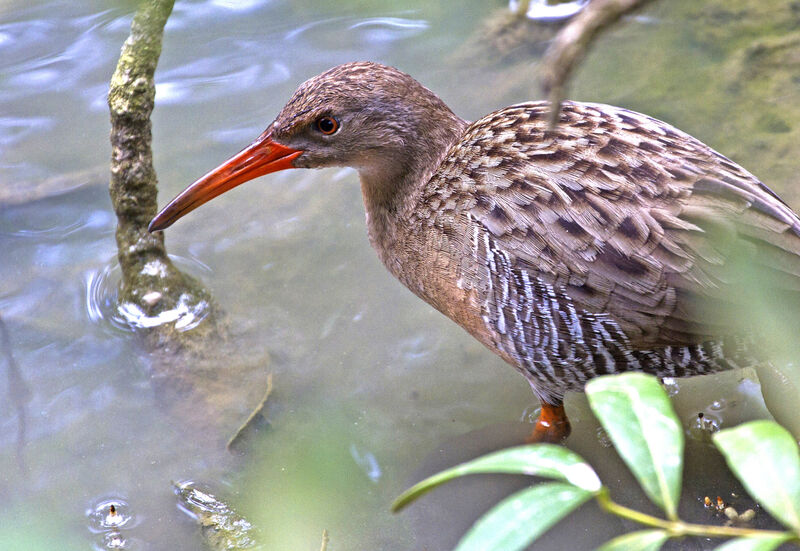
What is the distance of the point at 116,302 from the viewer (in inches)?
134

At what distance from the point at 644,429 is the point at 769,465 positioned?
12 cm

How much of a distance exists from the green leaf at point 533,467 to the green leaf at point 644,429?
0.14 ft

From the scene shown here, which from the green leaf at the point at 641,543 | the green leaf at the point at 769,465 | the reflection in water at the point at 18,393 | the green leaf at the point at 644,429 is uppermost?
the green leaf at the point at 769,465

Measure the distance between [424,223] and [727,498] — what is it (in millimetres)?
1285

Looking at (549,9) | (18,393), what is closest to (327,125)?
(18,393)

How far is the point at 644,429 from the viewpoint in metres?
0.81

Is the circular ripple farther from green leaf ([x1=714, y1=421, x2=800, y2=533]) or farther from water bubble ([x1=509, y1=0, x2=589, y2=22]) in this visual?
green leaf ([x1=714, y1=421, x2=800, y2=533])

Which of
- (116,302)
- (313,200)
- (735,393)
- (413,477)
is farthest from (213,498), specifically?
(735,393)

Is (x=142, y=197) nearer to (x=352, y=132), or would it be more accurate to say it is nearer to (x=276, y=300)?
(x=276, y=300)

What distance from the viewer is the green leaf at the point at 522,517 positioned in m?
0.73

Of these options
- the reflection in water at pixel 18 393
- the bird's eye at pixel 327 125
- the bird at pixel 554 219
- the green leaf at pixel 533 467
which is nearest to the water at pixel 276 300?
the reflection in water at pixel 18 393

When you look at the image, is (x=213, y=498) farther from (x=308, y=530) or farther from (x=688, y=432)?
(x=688, y=432)

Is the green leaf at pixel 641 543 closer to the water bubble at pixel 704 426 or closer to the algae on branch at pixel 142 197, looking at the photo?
the water bubble at pixel 704 426

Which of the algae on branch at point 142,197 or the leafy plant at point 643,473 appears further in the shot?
the algae on branch at point 142,197
